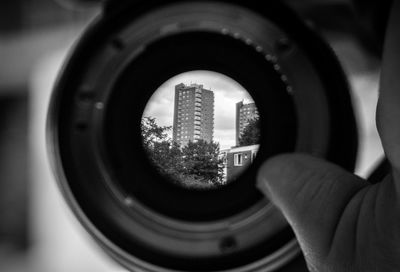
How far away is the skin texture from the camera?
0.26 m

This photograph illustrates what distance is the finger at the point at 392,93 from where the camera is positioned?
0.25 meters

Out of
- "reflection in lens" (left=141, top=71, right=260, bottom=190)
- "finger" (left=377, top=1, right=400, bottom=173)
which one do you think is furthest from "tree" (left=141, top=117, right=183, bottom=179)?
"finger" (left=377, top=1, right=400, bottom=173)

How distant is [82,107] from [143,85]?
8cm

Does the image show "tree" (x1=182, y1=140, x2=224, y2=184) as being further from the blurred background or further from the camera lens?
the blurred background

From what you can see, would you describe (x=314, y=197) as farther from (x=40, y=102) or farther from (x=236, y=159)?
(x=40, y=102)

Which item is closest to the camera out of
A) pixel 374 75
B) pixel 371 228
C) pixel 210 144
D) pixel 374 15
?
pixel 371 228

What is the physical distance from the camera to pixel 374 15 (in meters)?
0.65

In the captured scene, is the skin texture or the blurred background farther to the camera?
the blurred background

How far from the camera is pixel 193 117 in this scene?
47 centimetres

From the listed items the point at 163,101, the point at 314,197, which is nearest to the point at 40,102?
the point at 163,101

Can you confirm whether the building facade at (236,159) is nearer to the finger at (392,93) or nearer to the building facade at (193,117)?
the building facade at (193,117)

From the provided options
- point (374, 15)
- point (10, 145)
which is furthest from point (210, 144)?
point (10, 145)

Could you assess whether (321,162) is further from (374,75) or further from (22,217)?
(22,217)

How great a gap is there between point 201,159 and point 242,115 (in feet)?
0.23
